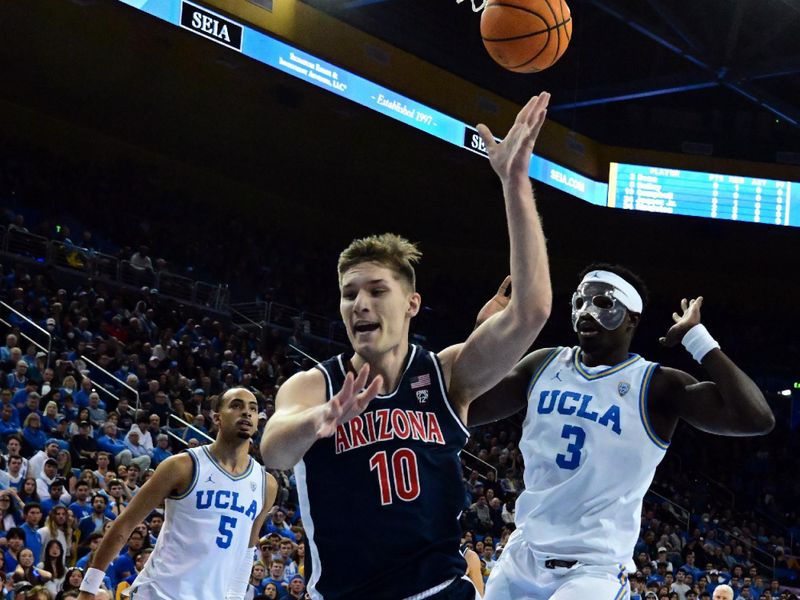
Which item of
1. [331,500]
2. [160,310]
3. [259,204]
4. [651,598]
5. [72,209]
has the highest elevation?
[259,204]

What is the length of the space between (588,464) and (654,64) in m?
19.7

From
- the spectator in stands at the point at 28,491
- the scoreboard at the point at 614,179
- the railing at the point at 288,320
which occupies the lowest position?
the spectator in stands at the point at 28,491

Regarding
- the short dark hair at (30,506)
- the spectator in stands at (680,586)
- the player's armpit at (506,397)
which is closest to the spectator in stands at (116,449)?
the short dark hair at (30,506)

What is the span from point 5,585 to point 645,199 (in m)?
15.7

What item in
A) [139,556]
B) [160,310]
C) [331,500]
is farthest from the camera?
[160,310]

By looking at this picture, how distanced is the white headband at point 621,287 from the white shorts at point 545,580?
1.11m

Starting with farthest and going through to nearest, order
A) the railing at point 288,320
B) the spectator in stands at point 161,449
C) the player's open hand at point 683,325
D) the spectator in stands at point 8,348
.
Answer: the railing at point 288,320
the spectator in stands at point 8,348
the spectator in stands at point 161,449
the player's open hand at point 683,325

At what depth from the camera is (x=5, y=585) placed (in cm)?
831

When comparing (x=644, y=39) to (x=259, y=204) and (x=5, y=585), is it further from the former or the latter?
(x=5, y=585)

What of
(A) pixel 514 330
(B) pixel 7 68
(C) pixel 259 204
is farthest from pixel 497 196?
(A) pixel 514 330

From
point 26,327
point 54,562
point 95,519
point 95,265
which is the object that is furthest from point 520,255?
point 95,265

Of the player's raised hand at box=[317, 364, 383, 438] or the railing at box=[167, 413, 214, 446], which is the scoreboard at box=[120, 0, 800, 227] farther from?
the player's raised hand at box=[317, 364, 383, 438]

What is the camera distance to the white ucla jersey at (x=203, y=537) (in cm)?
596

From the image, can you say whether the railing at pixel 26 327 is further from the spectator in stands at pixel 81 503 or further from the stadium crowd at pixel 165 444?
the spectator in stands at pixel 81 503
